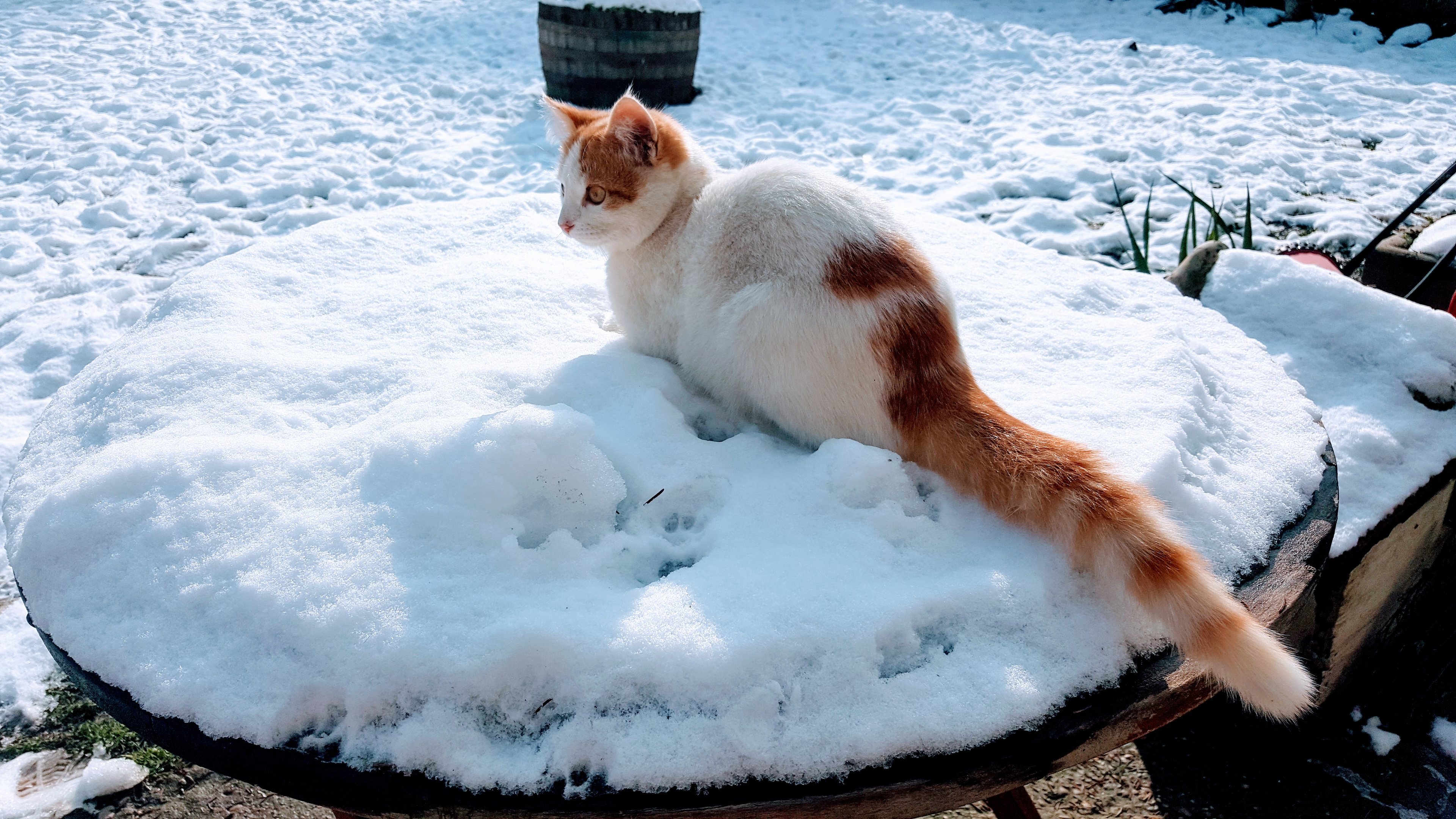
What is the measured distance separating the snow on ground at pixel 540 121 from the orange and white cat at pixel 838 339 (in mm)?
2164

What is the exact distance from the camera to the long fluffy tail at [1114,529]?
3.48 feet

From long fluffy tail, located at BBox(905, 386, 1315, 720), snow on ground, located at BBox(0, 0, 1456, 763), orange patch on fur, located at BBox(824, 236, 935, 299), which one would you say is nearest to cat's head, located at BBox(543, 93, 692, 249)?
orange patch on fur, located at BBox(824, 236, 935, 299)

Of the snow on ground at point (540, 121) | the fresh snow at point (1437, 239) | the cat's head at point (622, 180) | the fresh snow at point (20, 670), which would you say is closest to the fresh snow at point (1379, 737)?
the fresh snow at point (1437, 239)

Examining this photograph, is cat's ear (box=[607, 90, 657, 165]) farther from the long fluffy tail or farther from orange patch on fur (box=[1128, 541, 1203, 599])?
orange patch on fur (box=[1128, 541, 1203, 599])

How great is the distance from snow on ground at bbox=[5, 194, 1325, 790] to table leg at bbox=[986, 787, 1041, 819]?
60cm

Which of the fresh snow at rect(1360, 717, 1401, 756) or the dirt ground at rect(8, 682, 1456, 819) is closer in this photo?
the dirt ground at rect(8, 682, 1456, 819)

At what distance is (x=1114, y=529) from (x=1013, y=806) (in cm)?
70

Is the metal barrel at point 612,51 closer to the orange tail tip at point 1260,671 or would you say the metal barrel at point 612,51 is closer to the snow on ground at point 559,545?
the snow on ground at point 559,545

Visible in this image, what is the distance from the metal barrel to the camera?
19.1 ft

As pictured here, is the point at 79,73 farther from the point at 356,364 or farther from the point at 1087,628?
the point at 1087,628

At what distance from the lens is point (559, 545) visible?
1.22m

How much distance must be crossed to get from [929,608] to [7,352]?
3833 mm

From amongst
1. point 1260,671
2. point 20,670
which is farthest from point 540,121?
point 1260,671

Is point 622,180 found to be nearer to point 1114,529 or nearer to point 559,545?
point 559,545
